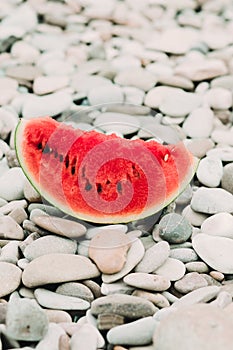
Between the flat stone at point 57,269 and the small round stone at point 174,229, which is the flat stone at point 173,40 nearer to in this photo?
the small round stone at point 174,229

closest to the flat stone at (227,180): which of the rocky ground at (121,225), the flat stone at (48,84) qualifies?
the rocky ground at (121,225)

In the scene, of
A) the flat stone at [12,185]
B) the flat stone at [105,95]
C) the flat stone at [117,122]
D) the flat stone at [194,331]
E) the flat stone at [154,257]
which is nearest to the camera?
the flat stone at [194,331]

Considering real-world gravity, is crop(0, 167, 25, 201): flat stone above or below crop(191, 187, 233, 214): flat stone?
below

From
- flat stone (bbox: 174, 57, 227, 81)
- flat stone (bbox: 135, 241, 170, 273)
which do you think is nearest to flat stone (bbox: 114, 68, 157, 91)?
flat stone (bbox: 174, 57, 227, 81)

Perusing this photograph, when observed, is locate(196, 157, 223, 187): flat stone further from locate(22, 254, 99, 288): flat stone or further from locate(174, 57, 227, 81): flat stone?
locate(174, 57, 227, 81): flat stone

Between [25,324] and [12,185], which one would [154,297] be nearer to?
[25,324]

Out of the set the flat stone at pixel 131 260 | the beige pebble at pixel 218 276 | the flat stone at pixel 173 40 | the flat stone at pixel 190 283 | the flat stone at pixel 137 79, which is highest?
the flat stone at pixel 173 40
